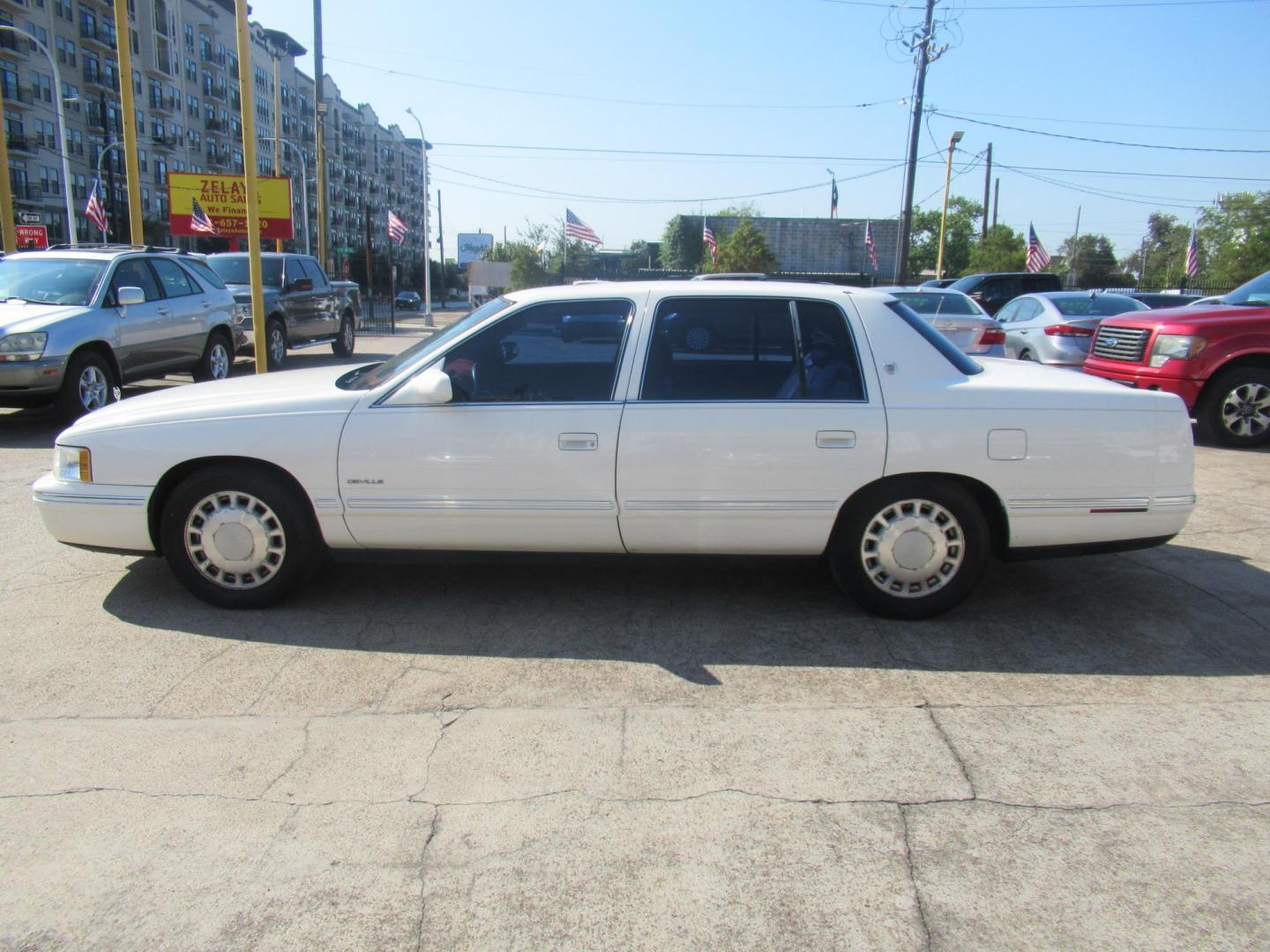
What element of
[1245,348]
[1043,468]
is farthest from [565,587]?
[1245,348]

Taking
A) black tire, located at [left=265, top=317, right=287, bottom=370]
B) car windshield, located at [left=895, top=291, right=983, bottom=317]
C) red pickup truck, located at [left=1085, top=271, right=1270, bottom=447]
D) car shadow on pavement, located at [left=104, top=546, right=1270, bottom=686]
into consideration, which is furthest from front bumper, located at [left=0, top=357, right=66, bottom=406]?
red pickup truck, located at [left=1085, top=271, right=1270, bottom=447]

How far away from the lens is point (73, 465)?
4.39 metres

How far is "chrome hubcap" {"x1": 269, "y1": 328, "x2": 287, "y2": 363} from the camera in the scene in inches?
578

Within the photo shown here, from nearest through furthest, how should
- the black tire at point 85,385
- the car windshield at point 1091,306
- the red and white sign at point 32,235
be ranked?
1. the black tire at point 85,385
2. the car windshield at point 1091,306
3. the red and white sign at point 32,235

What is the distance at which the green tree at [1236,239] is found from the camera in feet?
139

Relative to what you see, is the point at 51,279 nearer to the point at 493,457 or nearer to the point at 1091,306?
the point at 493,457

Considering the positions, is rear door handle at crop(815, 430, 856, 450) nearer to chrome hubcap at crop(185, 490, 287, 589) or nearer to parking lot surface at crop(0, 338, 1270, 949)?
parking lot surface at crop(0, 338, 1270, 949)

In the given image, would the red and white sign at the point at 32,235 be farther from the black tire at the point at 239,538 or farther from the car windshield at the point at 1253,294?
the car windshield at the point at 1253,294

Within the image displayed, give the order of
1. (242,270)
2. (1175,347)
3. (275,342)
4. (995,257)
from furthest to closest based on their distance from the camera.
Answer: (995,257), (242,270), (275,342), (1175,347)

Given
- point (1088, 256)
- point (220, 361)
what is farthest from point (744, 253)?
point (1088, 256)

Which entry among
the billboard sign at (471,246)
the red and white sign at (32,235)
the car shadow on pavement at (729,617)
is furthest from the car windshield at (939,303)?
the billboard sign at (471,246)

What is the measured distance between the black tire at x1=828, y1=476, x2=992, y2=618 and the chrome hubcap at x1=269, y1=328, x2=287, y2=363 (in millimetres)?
12496

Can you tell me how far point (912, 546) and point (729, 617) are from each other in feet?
3.02

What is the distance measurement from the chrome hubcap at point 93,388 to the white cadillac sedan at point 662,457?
5.62 m
